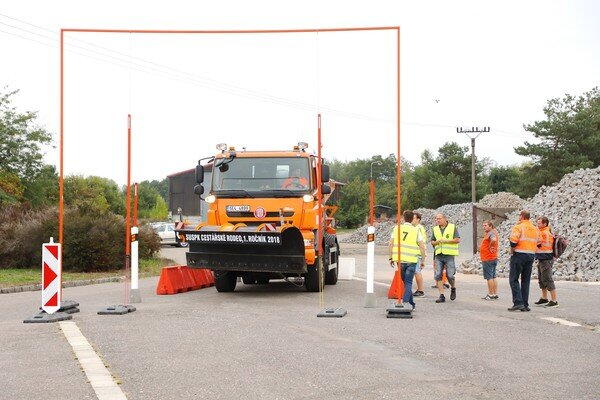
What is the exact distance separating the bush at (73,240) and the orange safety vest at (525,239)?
15.3 metres

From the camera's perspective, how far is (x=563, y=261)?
80.5 ft

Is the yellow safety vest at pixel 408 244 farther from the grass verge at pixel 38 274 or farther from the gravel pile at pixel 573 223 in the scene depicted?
the grass verge at pixel 38 274

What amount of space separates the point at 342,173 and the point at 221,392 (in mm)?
146051

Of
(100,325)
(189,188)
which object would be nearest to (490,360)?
(100,325)

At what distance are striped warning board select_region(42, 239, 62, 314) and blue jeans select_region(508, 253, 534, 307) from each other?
770cm

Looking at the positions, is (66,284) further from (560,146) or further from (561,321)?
(560,146)

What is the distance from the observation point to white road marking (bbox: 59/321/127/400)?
281 inches

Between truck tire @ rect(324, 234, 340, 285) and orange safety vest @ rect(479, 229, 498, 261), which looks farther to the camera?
truck tire @ rect(324, 234, 340, 285)

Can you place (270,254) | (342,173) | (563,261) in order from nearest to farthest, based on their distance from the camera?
(270,254) < (563,261) < (342,173)

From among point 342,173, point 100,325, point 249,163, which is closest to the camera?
point 100,325

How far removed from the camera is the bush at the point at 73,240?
25781 millimetres

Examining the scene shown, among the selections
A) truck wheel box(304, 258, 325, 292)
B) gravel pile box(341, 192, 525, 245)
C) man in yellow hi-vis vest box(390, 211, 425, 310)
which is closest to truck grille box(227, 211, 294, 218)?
truck wheel box(304, 258, 325, 292)

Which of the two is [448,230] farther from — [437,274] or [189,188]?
[189,188]

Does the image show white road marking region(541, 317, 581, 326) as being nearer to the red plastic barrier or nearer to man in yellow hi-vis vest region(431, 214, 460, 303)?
man in yellow hi-vis vest region(431, 214, 460, 303)
